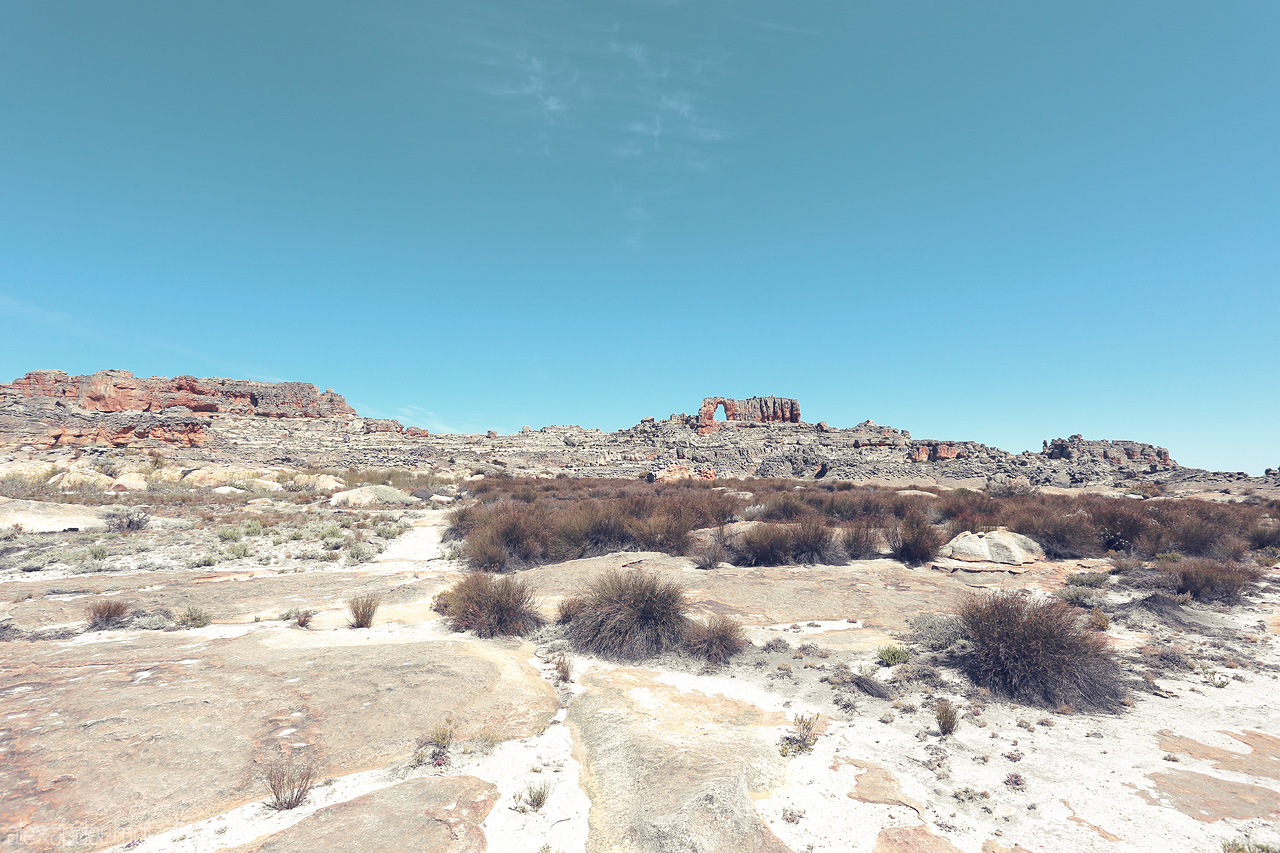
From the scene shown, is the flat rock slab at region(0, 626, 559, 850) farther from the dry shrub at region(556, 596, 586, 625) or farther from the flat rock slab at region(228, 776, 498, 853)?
the dry shrub at region(556, 596, 586, 625)

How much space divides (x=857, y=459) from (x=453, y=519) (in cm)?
4523

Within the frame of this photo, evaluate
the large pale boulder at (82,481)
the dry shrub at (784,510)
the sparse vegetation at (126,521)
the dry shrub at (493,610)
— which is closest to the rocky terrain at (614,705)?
the dry shrub at (493,610)

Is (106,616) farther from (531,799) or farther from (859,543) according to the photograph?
(859,543)

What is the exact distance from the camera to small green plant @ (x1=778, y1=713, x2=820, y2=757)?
13.6 feet

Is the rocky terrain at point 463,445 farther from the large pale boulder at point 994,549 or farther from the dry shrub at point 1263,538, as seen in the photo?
the large pale boulder at point 994,549

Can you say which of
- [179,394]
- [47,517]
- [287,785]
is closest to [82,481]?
[47,517]

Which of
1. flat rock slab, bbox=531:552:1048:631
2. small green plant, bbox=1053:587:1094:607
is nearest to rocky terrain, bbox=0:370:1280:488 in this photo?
flat rock slab, bbox=531:552:1048:631

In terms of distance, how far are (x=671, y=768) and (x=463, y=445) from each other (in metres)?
49.5

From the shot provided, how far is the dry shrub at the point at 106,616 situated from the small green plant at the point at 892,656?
396 inches

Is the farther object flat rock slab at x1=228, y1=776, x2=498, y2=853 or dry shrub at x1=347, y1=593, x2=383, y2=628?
dry shrub at x1=347, y1=593, x2=383, y2=628

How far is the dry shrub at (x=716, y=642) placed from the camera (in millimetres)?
6305

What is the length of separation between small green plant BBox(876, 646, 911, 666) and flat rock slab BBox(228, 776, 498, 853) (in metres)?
4.63

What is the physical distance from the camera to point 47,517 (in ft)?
45.2

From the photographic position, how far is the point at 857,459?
51.3 m
